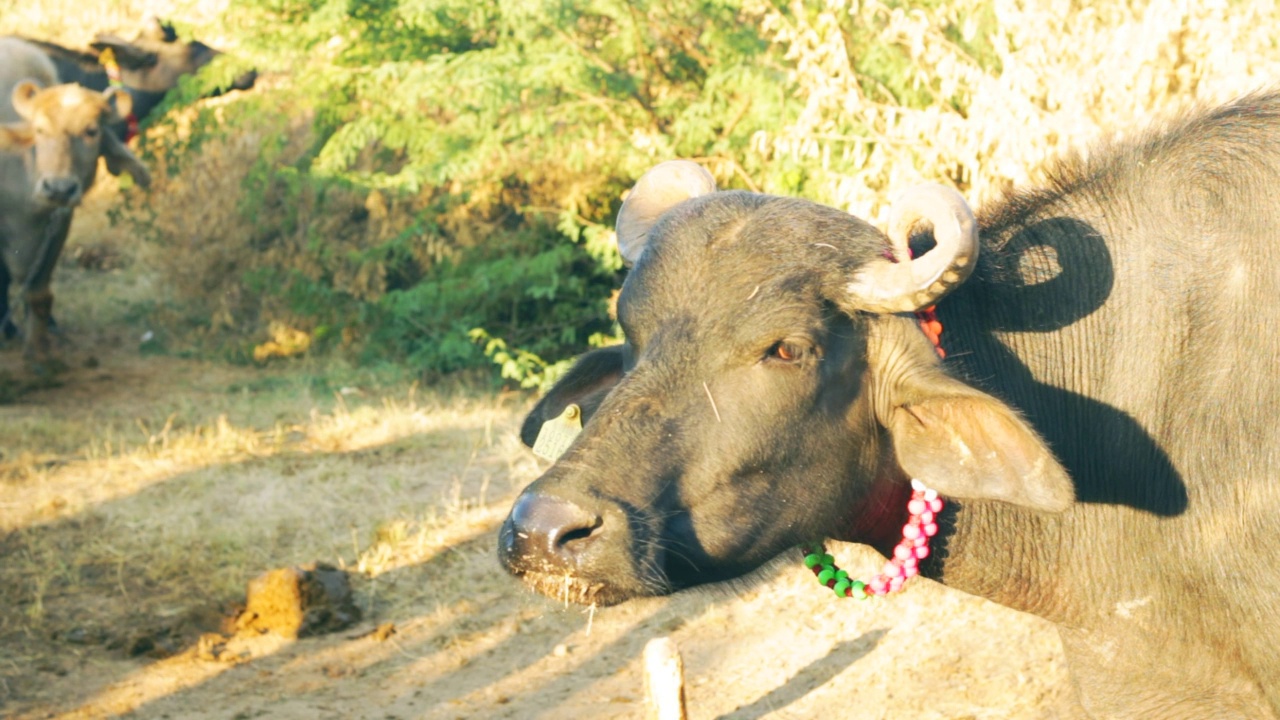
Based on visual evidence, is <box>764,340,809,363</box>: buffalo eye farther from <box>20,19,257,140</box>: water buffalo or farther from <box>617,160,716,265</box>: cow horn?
<box>20,19,257,140</box>: water buffalo

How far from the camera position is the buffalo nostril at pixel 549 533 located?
3240mm

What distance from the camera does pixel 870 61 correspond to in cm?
806

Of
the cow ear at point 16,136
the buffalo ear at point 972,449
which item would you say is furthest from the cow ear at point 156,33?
the buffalo ear at point 972,449

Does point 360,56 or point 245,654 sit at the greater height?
point 360,56

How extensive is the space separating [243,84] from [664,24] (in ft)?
23.8

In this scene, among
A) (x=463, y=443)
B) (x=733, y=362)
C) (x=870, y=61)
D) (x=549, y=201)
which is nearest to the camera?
(x=733, y=362)

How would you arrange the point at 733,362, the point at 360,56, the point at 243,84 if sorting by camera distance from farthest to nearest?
1. the point at 243,84
2. the point at 360,56
3. the point at 733,362

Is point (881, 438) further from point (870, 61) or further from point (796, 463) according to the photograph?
point (870, 61)

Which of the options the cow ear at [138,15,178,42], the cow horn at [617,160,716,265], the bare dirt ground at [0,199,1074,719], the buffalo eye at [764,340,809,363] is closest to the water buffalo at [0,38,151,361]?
the bare dirt ground at [0,199,1074,719]

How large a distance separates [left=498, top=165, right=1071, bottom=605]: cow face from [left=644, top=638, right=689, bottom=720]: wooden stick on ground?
4.11 ft

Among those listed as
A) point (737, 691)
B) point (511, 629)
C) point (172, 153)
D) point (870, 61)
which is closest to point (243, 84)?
point (172, 153)

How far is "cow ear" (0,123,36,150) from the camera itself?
38.3 feet

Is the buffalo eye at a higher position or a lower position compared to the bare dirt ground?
higher

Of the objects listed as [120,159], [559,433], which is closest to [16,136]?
[120,159]
